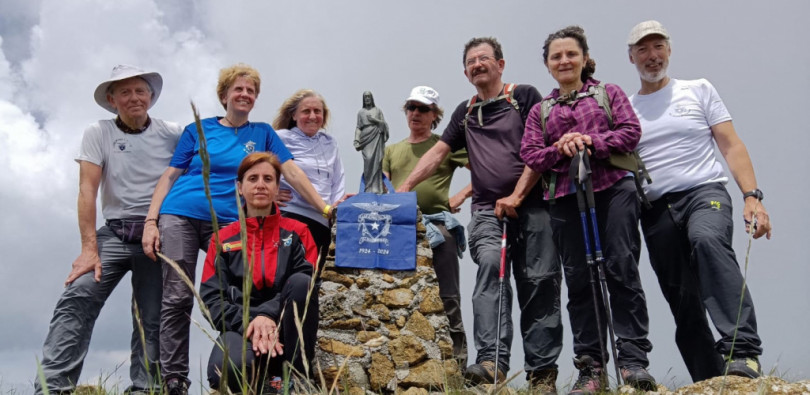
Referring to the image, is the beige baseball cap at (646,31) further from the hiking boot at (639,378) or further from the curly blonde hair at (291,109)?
the curly blonde hair at (291,109)

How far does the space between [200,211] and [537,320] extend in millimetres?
2778

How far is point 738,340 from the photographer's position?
4.09 meters

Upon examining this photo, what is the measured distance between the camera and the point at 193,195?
4.97m

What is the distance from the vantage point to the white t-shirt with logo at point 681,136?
4.62 metres

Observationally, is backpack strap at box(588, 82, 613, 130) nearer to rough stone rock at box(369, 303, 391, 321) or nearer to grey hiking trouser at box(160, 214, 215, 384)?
rough stone rock at box(369, 303, 391, 321)

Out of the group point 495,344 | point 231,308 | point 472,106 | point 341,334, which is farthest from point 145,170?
point 495,344

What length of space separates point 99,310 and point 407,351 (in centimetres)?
267

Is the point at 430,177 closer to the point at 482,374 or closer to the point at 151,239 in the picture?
the point at 482,374

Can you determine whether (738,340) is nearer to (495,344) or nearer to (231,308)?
(495,344)

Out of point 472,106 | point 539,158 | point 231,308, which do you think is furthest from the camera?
point 472,106

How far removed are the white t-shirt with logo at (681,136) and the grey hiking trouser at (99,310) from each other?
4.00 m

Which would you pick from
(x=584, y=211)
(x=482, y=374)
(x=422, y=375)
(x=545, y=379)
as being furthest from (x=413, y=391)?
(x=584, y=211)

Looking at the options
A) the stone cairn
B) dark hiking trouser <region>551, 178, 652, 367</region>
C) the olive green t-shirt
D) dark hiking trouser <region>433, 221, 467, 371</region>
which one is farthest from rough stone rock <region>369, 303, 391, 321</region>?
dark hiking trouser <region>551, 178, 652, 367</region>

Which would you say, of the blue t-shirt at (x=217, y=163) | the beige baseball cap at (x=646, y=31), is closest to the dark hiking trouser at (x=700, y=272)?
the beige baseball cap at (x=646, y=31)
